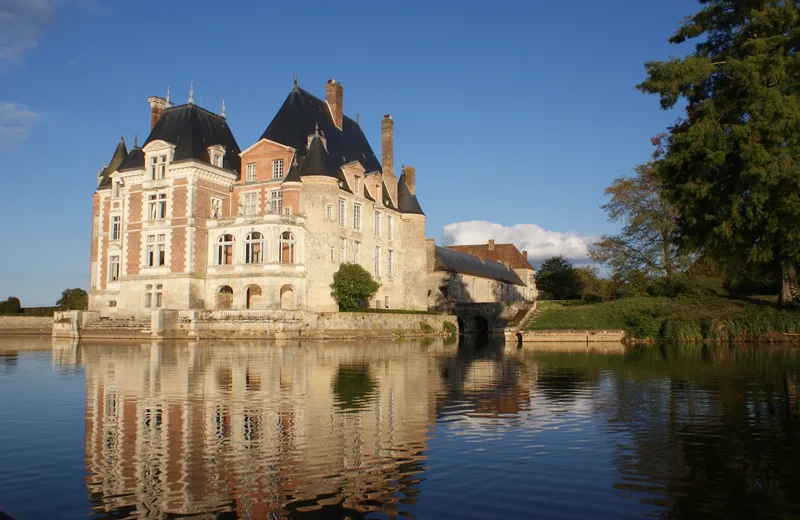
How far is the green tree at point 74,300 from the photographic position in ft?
185

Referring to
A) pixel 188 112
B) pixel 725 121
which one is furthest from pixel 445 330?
pixel 725 121

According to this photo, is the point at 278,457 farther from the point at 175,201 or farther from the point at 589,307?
the point at 175,201

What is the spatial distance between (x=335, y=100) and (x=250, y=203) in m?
10.8

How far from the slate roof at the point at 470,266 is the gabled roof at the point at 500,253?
7.52 ft

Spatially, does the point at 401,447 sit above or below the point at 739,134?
below

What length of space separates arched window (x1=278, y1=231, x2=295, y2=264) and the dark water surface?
25.5m

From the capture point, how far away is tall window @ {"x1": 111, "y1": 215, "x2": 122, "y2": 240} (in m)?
46.0

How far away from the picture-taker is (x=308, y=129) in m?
44.0

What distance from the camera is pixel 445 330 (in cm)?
4697

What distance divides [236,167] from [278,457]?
129 ft

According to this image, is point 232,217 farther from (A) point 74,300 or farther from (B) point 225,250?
(A) point 74,300

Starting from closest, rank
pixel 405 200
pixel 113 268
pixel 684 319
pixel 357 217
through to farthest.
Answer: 1. pixel 684 319
2. pixel 357 217
3. pixel 113 268
4. pixel 405 200

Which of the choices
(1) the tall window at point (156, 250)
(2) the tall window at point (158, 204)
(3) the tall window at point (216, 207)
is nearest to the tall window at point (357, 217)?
(3) the tall window at point (216, 207)

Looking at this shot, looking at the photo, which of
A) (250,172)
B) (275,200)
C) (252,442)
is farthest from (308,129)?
(252,442)
